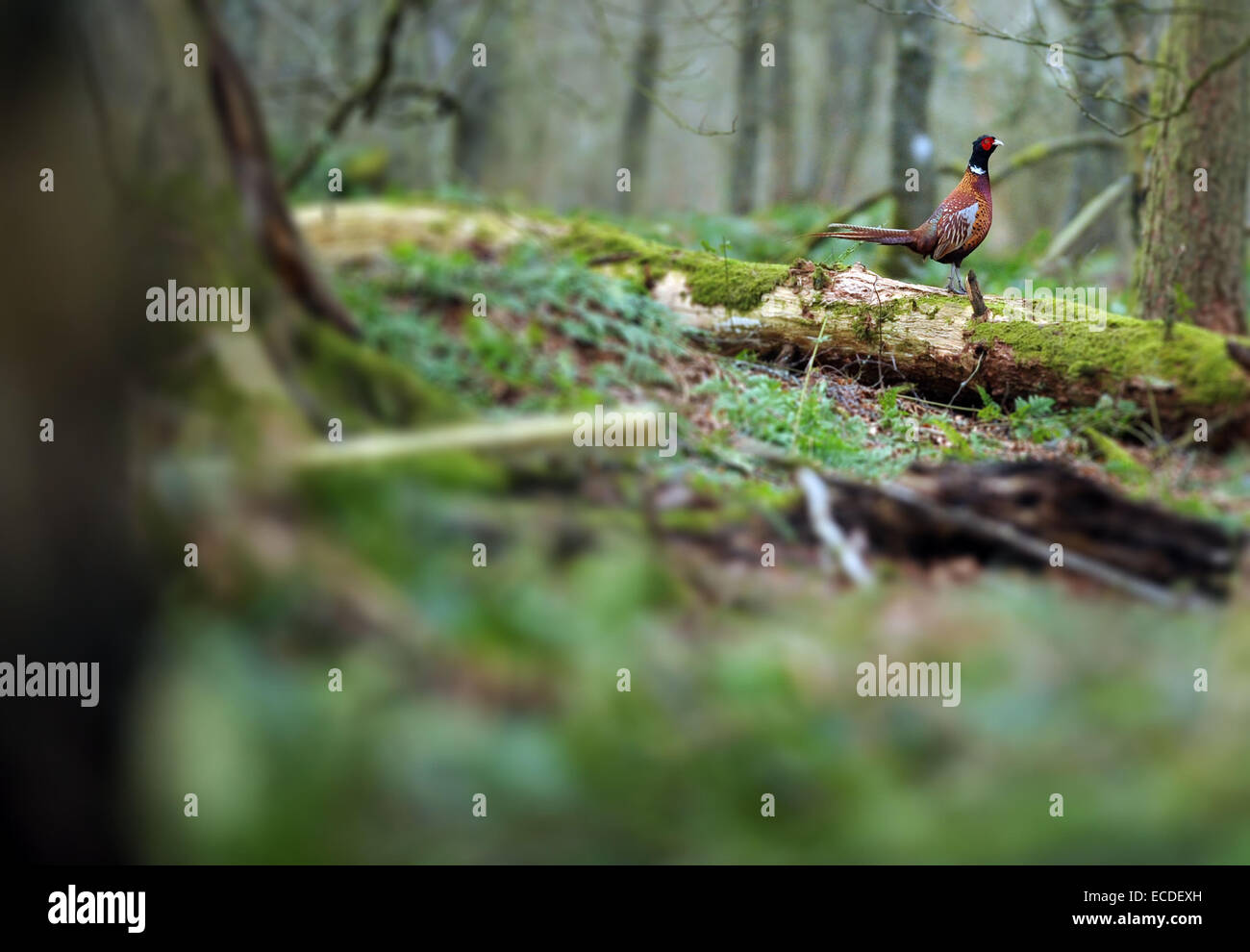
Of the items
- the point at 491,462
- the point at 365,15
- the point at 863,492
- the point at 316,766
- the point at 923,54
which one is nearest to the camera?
the point at 316,766

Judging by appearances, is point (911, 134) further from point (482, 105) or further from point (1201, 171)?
point (482, 105)

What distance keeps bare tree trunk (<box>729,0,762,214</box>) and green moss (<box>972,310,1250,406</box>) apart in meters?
1.93

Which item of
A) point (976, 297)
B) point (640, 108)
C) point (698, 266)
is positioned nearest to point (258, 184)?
point (698, 266)

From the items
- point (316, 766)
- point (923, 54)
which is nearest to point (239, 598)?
point (316, 766)

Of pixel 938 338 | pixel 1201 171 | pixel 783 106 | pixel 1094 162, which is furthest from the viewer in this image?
pixel 783 106

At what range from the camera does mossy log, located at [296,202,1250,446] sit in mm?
Answer: 3004

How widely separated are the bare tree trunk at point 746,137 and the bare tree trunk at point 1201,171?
1888 millimetres

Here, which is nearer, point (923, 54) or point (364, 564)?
point (364, 564)

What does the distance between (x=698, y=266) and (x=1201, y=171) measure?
91.2 inches

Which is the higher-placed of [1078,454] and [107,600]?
[1078,454]

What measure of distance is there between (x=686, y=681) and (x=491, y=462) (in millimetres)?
886

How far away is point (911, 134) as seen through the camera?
387 centimetres
